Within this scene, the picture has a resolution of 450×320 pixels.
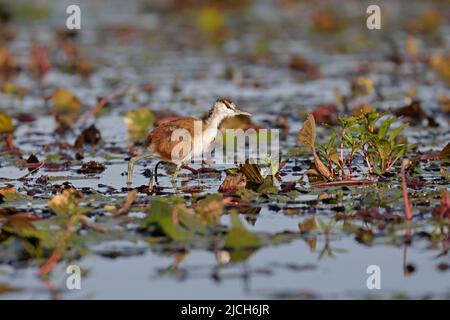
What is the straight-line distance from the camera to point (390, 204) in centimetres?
806

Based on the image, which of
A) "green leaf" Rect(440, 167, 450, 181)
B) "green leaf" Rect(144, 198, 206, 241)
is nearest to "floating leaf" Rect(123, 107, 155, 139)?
"green leaf" Rect(440, 167, 450, 181)

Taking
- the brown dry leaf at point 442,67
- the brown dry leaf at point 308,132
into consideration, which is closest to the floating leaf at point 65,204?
the brown dry leaf at point 308,132

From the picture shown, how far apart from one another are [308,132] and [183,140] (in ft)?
3.82

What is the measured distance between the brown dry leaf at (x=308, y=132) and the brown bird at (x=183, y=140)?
97 cm

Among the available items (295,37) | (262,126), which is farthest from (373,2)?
(262,126)

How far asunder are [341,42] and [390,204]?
14316 mm

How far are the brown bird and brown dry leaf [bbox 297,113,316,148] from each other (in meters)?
0.97

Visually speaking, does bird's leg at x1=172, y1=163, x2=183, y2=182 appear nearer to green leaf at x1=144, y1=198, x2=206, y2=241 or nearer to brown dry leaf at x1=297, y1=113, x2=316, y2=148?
brown dry leaf at x1=297, y1=113, x2=316, y2=148

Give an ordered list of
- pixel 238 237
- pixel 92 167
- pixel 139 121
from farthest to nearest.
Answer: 1. pixel 139 121
2. pixel 92 167
3. pixel 238 237

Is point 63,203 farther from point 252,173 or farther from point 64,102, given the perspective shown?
point 64,102

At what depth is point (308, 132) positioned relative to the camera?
8.73m

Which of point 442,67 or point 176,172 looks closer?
point 176,172

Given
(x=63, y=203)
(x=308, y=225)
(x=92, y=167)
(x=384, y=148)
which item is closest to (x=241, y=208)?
(x=308, y=225)
